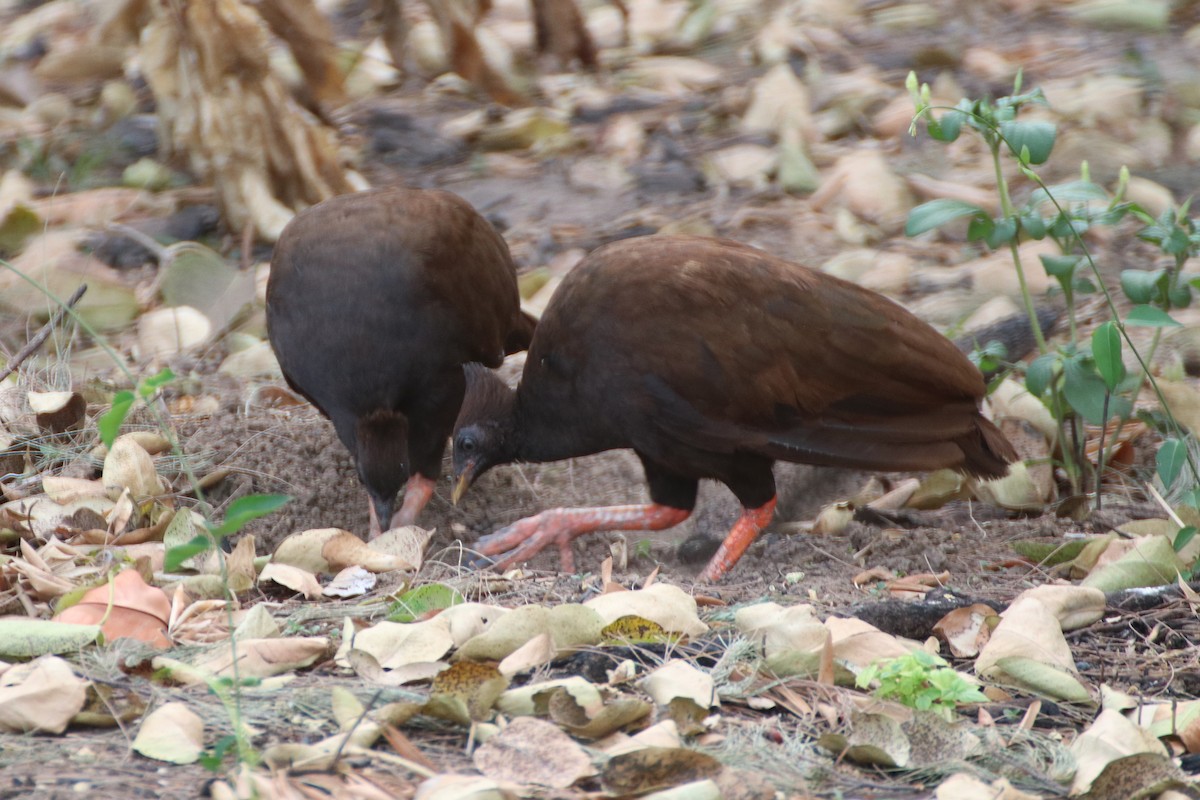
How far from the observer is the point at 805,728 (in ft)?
7.86

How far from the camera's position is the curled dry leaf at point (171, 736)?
7.15ft

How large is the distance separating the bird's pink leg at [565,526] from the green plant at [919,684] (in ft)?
5.78

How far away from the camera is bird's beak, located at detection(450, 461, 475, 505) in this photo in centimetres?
432

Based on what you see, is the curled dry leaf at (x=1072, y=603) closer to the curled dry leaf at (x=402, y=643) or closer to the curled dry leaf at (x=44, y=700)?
the curled dry leaf at (x=402, y=643)

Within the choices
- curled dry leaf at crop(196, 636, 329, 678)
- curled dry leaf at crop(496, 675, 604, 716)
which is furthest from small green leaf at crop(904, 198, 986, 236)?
curled dry leaf at crop(196, 636, 329, 678)

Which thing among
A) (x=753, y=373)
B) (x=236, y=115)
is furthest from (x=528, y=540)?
(x=236, y=115)

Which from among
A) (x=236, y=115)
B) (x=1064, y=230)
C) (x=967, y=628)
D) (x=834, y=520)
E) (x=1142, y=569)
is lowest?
(x=834, y=520)

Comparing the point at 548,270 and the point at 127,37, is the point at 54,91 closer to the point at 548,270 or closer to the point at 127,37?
the point at 127,37

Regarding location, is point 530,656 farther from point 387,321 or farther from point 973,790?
point 387,321

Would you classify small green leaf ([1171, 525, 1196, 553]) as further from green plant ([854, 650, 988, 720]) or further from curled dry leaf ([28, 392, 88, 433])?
curled dry leaf ([28, 392, 88, 433])

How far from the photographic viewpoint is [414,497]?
445cm

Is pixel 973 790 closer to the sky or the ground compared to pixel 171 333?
closer to the sky

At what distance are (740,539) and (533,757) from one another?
198 cm

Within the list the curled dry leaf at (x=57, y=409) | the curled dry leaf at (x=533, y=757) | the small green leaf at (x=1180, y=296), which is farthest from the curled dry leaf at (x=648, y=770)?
the curled dry leaf at (x=57, y=409)
